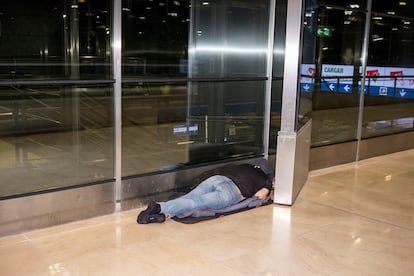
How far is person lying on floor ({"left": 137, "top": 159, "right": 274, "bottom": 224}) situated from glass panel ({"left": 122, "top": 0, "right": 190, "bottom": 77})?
11.0 m

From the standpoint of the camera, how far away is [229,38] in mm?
6316

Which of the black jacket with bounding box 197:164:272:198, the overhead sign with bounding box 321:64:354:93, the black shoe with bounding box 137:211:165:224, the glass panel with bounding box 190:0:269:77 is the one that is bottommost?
the black shoe with bounding box 137:211:165:224

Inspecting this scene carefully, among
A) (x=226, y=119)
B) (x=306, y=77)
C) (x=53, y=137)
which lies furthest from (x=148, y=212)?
(x=53, y=137)

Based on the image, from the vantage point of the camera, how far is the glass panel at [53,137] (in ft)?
19.6

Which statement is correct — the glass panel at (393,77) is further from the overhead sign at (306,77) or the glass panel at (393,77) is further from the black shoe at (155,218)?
the black shoe at (155,218)

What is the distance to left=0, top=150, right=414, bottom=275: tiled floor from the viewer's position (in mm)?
3578

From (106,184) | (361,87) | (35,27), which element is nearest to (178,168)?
(106,184)

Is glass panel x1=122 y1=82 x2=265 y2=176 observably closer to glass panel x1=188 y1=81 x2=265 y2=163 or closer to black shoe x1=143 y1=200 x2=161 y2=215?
glass panel x1=188 y1=81 x2=265 y2=163

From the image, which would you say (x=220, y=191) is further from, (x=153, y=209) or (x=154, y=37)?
(x=154, y=37)

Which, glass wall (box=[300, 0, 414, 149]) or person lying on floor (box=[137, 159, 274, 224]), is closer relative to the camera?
person lying on floor (box=[137, 159, 274, 224])

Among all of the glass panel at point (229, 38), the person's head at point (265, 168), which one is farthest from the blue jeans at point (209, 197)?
the glass panel at point (229, 38)

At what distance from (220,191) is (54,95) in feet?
38.0

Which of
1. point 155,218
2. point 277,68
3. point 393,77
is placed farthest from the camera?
point 393,77

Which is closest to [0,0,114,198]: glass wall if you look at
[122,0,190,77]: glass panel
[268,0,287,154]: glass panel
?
[268,0,287,154]: glass panel
